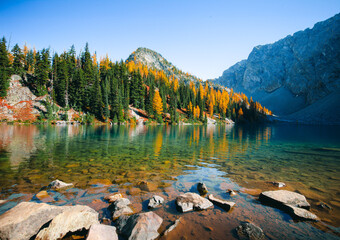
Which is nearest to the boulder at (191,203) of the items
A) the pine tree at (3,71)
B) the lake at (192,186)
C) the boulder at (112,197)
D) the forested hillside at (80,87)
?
the lake at (192,186)

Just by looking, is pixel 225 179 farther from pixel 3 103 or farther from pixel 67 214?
pixel 3 103

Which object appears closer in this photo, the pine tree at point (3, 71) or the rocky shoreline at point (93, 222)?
the rocky shoreline at point (93, 222)

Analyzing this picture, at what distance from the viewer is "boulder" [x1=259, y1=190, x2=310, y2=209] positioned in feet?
21.3

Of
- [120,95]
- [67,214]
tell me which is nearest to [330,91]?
[120,95]

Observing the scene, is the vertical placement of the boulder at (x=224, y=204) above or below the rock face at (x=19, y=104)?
below

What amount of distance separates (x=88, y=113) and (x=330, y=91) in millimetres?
214627

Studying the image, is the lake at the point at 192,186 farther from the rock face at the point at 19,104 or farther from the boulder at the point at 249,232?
the rock face at the point at 19,104

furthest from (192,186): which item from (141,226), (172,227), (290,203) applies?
(141,226)

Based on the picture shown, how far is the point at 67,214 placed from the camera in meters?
4.90

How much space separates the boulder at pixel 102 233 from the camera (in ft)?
13.8

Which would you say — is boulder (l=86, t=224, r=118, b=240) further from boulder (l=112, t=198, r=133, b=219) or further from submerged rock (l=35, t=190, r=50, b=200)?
submerged rock (l=35, t=190, r=50, b=200)

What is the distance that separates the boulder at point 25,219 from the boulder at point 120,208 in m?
1.72

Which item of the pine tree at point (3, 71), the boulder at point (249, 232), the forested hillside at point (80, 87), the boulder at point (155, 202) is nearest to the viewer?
the boulder at point (249, 232)

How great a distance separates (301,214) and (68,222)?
7895 mm
